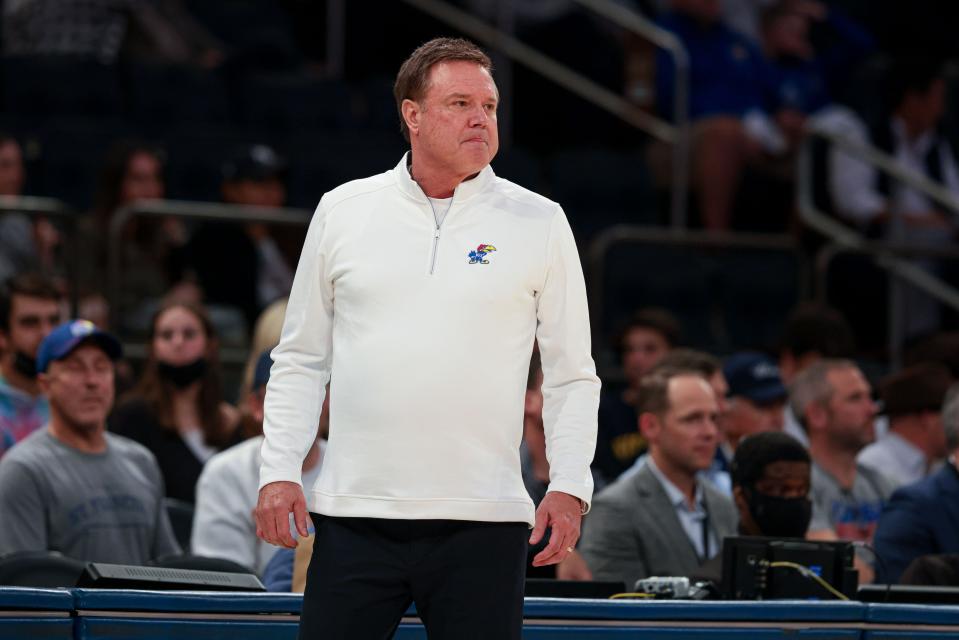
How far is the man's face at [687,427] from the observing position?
20.3 feet

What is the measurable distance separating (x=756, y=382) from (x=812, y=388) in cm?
37

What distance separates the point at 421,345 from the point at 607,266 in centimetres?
603

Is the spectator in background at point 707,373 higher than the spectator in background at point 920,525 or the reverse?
higher

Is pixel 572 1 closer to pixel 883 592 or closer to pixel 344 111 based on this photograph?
pixel 344 111

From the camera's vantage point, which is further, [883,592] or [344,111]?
[344,111]

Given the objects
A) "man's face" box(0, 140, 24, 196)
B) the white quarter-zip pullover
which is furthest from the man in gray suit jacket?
"man's face" box(0, 140, 24, 196)

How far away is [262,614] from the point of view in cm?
410

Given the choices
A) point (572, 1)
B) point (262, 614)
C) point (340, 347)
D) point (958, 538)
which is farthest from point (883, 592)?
point (572, 1)

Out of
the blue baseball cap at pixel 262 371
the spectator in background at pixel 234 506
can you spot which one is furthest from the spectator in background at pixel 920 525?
the blue baseball cap at pixel 262 371

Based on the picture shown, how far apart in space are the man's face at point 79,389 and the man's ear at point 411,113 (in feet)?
8.64

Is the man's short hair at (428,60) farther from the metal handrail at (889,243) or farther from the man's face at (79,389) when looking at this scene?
the metal handrail at (889,243)

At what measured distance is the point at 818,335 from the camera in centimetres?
843

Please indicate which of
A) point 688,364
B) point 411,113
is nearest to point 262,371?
point 688,364

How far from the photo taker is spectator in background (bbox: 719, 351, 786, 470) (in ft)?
24.6
